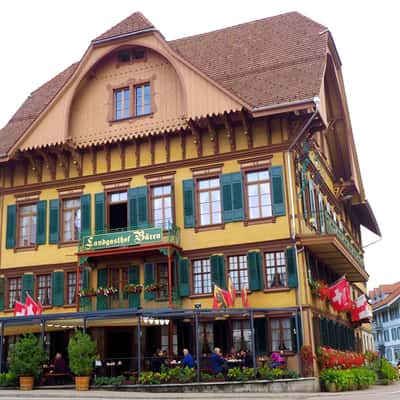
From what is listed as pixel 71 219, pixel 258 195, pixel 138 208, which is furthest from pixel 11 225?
pixel 258 195

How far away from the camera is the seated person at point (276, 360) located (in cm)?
2282

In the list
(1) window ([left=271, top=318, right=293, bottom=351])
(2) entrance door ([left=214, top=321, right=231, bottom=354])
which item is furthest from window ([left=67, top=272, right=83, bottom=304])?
(1) window ([left=271, top=318, right=293, bottom=351])

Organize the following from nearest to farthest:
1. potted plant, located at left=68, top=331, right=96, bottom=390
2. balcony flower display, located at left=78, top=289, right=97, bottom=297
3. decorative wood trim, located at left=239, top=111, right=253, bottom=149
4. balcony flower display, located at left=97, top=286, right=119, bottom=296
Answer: potted plant, located at left=68, top=331, right=96, bottom=390 < decorative wood trim, located at left=239, top=111, right=253, bottom=149 < balcony flower display, located at left=97, top=286, right=119, bottom=296 < balcony flower display, located at left=78, top=289, right=97, bottom=297

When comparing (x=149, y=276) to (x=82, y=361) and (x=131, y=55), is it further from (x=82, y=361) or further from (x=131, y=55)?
(x=131, y=55)

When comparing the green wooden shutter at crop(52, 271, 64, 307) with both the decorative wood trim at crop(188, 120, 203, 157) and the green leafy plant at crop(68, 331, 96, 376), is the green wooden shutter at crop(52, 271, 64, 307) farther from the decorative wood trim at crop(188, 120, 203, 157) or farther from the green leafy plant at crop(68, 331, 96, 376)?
the decorative wood trim at crop(188, 120, 203, 157)

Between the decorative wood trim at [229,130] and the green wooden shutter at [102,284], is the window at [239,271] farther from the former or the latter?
the green wooden shutter at [102,284]

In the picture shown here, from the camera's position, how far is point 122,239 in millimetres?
26562

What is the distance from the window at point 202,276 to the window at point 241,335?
1.91 meters

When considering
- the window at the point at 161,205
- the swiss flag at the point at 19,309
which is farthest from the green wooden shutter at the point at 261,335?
the swiss flag at the point at 19,309

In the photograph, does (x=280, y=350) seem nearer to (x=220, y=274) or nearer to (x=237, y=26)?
(x=220, y=274)

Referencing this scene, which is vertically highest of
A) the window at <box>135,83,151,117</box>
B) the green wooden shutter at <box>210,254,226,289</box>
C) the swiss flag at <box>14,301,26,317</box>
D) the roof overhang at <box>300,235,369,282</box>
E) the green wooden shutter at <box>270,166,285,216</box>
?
the window at <box>135,83,151,117</box>

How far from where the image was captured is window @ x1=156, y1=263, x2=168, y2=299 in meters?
26.4

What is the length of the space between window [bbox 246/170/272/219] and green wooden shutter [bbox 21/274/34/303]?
10.3 metres

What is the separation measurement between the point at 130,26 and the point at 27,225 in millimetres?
10158
